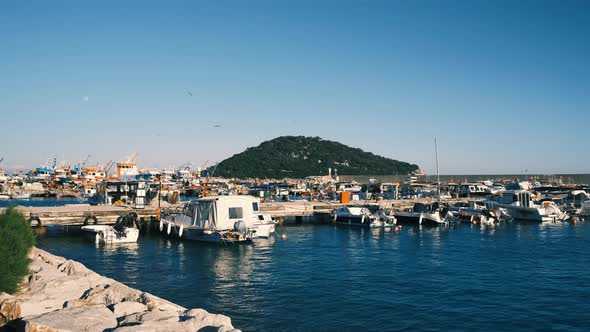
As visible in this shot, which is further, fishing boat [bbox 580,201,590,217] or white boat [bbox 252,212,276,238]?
fishing boat [bbox 580,201,590,217]

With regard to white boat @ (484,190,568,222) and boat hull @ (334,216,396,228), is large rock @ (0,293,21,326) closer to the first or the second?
boat hull @ (334,216,396,228)

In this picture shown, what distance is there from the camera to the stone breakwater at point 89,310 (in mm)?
15385

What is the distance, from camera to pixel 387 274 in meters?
33.9

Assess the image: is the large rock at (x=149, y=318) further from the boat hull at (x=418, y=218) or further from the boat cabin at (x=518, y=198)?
the boat cabin at (x=518, y=198)

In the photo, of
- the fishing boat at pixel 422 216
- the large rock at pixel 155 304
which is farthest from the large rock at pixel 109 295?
the fishing boat at pixel 422 216

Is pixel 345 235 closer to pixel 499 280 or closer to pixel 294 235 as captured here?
pixel 294 235

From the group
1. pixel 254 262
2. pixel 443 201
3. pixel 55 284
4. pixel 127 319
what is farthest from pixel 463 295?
pixel 443 201

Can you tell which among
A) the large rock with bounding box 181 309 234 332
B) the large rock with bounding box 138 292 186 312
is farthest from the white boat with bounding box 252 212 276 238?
the large rock with bounding box 181 309 234 332

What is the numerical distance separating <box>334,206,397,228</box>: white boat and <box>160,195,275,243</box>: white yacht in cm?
1854

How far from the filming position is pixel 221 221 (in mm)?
48938

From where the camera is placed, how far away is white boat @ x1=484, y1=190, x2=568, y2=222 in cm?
6869

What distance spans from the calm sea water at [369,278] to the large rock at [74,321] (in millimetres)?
7457

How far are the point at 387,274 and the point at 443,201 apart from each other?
55606mm

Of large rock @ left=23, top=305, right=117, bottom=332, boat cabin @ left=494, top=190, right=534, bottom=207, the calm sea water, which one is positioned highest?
boat cabin @ left=494, top=190, right=534, bottom=207
